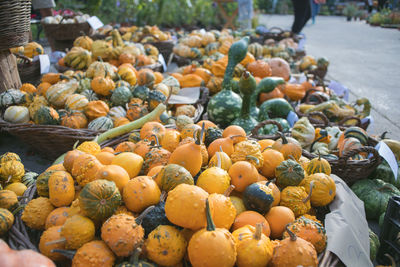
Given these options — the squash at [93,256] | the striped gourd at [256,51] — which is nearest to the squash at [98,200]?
the squash at [93,256]

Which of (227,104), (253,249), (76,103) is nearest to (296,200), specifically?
(253,249)

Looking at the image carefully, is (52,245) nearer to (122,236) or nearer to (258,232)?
(122,236)

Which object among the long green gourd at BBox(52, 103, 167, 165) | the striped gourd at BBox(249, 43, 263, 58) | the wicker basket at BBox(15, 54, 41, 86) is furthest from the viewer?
the striped gourd at BBox(249, 43, 263, 58)

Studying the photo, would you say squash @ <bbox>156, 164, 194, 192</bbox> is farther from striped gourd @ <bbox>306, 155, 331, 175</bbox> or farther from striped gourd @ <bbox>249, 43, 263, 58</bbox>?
striped gourd @ <bbox>249, 43, 263, 58</bbox>

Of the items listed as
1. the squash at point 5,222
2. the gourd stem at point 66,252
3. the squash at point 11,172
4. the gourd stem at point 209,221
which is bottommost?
the squash at point 11,172

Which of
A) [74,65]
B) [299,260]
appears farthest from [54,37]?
[299,260]

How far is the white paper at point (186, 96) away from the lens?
334cm

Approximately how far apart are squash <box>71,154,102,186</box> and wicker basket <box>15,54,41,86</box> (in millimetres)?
3079

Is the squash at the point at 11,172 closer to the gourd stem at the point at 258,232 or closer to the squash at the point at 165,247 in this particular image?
the squash at the point at 165,247

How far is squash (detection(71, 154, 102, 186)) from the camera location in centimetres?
153

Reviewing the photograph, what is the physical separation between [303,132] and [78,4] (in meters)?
10.4

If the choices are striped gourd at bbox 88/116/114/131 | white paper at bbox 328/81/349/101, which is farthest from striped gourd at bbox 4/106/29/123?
white paper at bbox 328/81/349/101

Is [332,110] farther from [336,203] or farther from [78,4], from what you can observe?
[78,4]

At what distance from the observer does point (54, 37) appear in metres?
5.59
